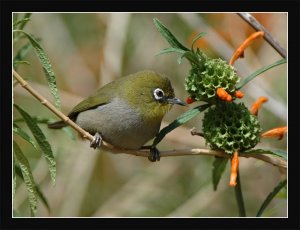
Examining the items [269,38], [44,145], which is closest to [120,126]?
[44,145]

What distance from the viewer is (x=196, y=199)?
6.28m

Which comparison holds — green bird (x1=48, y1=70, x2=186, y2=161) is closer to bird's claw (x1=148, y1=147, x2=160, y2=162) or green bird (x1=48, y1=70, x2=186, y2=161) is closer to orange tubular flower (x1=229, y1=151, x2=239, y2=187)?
bird's claw (x1=148, y1=147, x2=160, y2=162)

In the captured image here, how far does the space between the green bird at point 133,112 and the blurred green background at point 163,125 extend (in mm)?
1038

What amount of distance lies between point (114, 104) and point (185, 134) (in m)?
1.45

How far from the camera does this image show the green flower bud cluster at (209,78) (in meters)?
3.69

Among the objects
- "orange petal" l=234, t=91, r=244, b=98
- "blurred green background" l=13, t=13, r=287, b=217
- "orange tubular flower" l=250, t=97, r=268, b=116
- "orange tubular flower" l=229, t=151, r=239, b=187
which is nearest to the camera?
"orange tubular flower" l=229, t=151, r=239, b=187

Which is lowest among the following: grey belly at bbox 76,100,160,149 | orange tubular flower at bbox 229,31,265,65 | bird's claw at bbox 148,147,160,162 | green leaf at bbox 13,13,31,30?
bird's claw at bbox 148,147,160,162

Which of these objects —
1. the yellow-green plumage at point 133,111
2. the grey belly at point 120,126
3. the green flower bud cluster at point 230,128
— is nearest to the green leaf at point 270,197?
the green flower bud cluster at point 230,128

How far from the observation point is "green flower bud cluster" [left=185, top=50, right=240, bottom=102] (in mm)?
3688

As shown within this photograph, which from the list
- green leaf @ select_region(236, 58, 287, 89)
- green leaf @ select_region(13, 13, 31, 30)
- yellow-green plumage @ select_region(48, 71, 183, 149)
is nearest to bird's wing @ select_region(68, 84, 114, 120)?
yellow-green plumage @ select_region(48, 71, 183, 149)

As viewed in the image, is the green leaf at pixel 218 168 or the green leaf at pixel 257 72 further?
the green leaf at pixel 218 168

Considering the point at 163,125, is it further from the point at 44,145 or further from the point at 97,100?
the point at 44,145

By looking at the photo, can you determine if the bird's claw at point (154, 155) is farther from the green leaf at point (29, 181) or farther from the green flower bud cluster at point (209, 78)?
the green leaf at point (29, 181)

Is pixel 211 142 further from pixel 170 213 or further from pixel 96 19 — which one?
pixel 96 19
